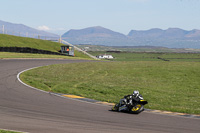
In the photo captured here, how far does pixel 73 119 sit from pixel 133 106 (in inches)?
145

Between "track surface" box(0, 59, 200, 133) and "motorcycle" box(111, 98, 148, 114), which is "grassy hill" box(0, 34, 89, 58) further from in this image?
"motorcycle" box(111, 98, 148, 114)

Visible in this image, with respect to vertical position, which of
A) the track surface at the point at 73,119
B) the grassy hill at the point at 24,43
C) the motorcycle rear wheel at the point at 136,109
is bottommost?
the track surface at the point at 73,119

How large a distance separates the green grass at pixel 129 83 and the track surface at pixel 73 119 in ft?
9.45

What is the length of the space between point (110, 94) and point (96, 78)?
7.07 metres

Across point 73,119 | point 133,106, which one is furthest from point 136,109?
point 73,119

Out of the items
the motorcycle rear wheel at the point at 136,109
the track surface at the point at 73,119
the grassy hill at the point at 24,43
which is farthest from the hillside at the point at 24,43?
the motorcycle rear wheel at the point at 136,109

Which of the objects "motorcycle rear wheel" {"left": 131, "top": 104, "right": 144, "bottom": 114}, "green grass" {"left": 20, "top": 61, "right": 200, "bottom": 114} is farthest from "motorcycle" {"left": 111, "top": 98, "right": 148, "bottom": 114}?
"green grass" {"left": 20, "top": 61, "right": 200, "bottom": 114}

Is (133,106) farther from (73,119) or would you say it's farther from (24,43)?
(24,43)

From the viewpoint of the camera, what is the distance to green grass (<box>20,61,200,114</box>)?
20.2 meters

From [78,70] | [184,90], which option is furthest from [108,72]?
[184,90]

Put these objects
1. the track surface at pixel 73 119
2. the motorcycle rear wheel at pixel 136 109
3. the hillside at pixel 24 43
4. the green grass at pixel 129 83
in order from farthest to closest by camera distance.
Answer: the hillside at pixel 24 43 < the green grass at pixel 129 83 < the motorcycle rear wheel at pixel 136 109 < the track surface at pixel 73 119

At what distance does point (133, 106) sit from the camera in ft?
50.9

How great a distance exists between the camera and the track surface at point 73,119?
1187 centimetres

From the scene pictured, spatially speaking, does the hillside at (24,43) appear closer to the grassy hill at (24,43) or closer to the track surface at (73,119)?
the grassy hill at (24,43)
